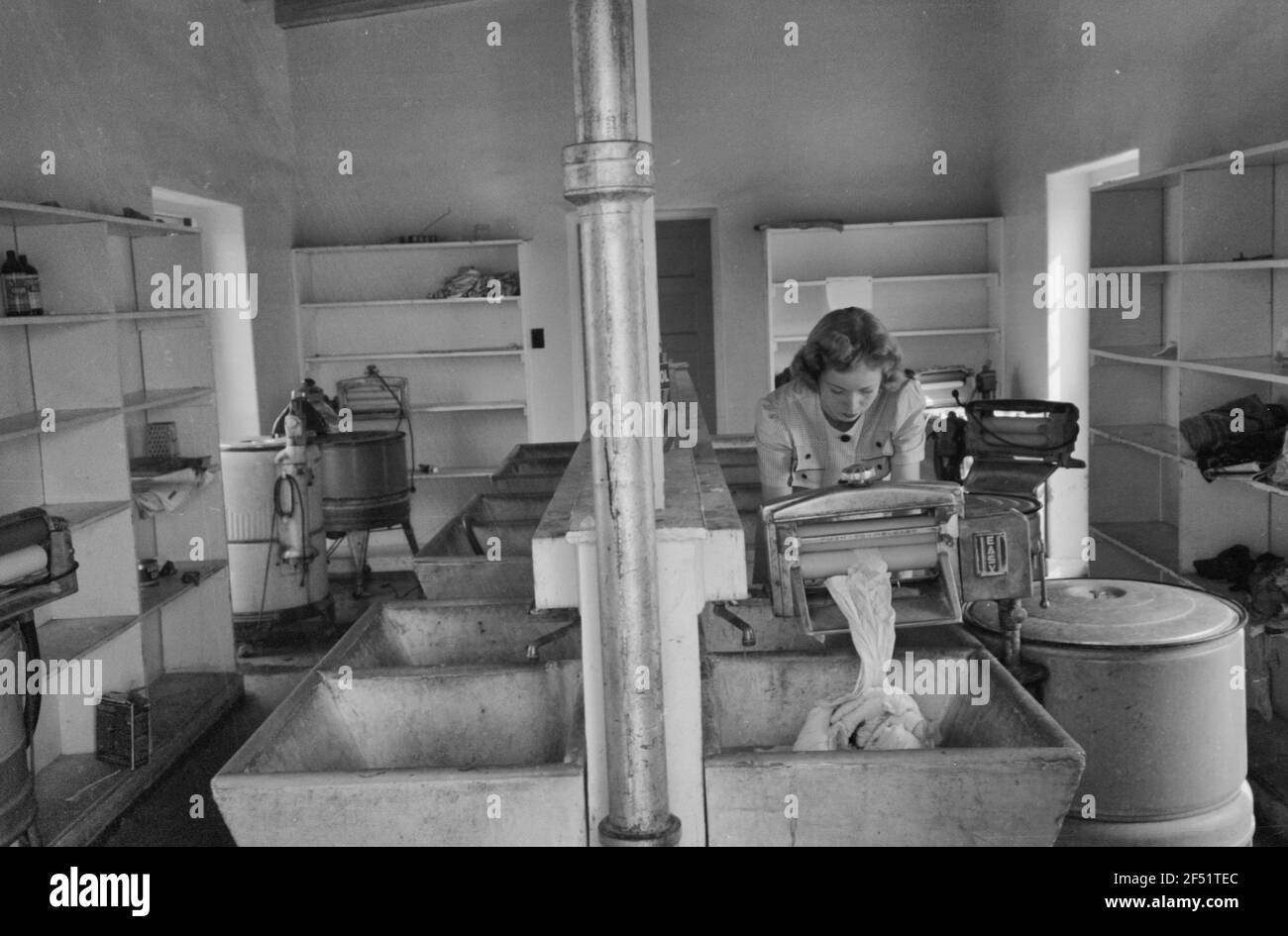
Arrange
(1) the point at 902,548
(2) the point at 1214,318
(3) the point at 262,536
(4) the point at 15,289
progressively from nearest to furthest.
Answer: (1) the point at 902,548 → (4) the point at 15,289 → (2) the point at 1214,318 → (3) the point at 262,536

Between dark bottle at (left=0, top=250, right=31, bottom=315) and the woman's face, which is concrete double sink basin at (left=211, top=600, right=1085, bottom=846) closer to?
the woman's face

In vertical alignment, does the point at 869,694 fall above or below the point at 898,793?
above

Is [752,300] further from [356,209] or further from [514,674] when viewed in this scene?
[514,674]

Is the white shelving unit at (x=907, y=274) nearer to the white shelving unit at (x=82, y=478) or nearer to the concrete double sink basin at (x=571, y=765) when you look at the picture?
the white shelving unit at (x=82, y=478)

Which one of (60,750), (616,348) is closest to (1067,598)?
(616,348)

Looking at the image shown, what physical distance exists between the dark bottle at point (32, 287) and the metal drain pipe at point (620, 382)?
A: 9.19 feet

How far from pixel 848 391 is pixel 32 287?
8.46 feet

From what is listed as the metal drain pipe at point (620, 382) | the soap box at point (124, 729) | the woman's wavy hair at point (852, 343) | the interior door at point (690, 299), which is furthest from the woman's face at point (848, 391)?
the interior door at point (690, 299)

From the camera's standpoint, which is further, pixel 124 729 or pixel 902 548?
pixel 124 729

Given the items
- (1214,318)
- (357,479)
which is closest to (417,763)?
(1214,318)

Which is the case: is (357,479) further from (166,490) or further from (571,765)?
(571,765)

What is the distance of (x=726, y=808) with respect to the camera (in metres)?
1.91

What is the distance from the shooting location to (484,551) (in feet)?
12.7

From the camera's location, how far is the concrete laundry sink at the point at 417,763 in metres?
1.88
